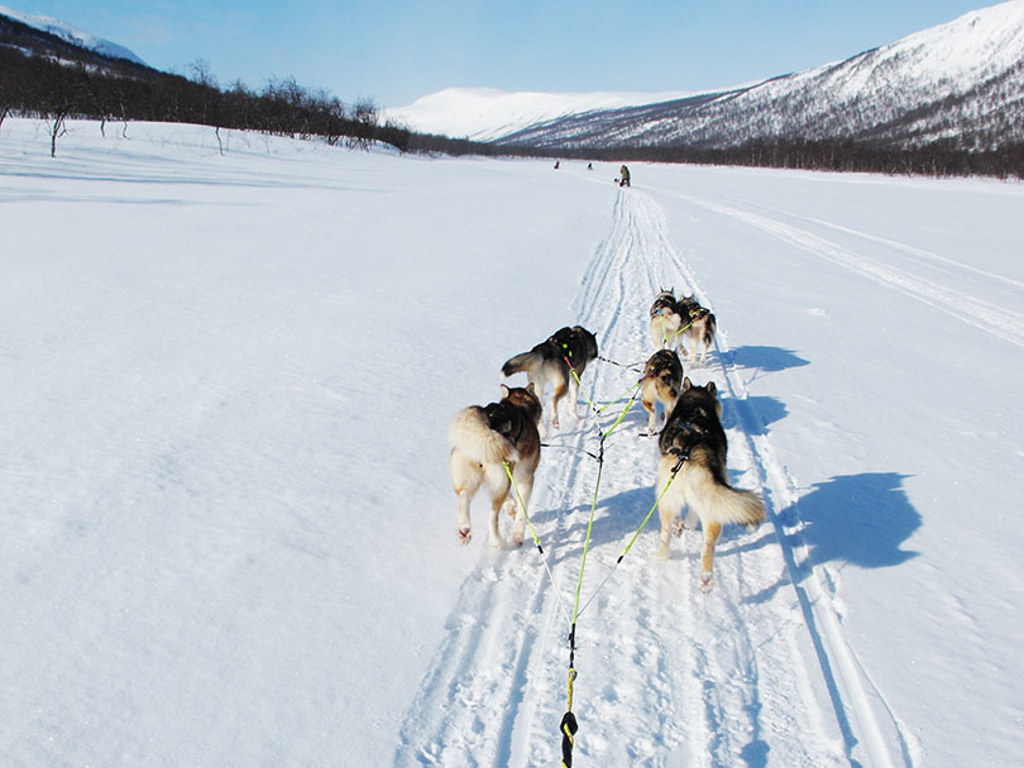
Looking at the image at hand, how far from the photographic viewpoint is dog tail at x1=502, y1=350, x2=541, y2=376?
17.1 ft

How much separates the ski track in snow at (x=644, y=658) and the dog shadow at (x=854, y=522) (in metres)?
0.09

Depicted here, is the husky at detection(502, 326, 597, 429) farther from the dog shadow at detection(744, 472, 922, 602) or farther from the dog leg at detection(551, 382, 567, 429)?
the dog shadow at detection(744, 472, 922, 602)

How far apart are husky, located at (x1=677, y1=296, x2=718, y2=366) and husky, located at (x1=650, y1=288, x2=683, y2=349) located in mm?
81

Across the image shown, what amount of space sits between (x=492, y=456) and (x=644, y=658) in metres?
1.29

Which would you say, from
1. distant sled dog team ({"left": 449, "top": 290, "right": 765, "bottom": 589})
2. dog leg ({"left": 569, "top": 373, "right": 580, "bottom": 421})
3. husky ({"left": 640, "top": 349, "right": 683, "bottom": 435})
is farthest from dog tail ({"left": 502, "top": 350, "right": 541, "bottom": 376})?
husky ({"left": 640, "top": 349, "right": 683, "bottom": 435})

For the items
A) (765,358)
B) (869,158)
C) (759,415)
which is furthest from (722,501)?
(869,158)

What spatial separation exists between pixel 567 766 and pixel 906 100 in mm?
182512

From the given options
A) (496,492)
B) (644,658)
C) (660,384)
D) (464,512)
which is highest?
(660,384)

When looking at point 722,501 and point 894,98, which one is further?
point 894,98

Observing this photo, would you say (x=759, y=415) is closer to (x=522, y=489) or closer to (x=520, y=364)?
(x=520, y=364)

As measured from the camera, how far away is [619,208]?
81.6ft

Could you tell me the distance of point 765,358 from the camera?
7711 millimetres

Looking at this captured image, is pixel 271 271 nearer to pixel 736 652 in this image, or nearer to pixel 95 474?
pixel 95 474

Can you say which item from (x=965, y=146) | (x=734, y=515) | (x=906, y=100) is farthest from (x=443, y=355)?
(x=906, y=100)
